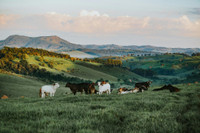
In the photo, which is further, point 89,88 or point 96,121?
point 89,88

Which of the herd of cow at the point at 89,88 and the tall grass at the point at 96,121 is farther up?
the tall grass at the point at 96,121

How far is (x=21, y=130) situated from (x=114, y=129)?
137 inches

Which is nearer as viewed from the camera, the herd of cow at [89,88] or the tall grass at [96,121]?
the tall grass at [96,121]

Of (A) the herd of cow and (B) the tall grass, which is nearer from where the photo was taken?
(B) the tall grass

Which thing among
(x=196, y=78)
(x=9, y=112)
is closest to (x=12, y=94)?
(x=9, y=112)

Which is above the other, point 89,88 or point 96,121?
point 96,121

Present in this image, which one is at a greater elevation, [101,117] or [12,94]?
[101,117]

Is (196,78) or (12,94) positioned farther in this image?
(196,78)

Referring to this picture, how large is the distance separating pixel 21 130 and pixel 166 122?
576 cm

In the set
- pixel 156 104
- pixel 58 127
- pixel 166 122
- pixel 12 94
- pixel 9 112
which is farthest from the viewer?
pixel 12 94

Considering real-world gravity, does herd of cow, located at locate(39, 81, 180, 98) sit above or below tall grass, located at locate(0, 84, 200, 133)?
below

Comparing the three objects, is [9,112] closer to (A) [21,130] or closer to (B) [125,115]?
(A) [21,130]

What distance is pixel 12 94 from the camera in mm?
71625

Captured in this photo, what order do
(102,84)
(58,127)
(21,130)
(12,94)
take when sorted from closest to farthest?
(21,130) → (58,127) → (102,84) → (12,94)
